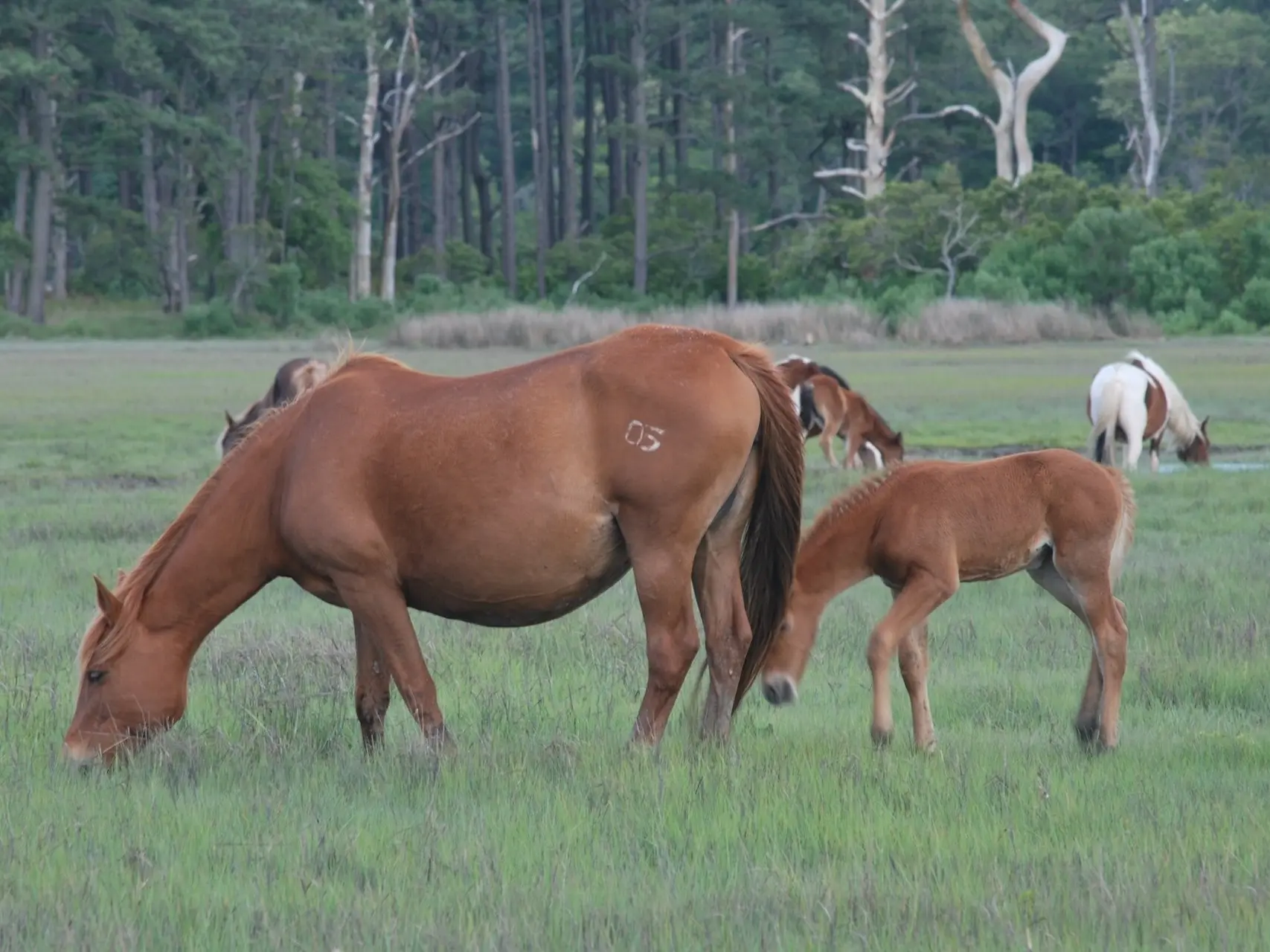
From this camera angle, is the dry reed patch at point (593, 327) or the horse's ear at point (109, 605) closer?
the horse's ear at point (109, 605)

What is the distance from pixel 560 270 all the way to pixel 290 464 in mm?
53956

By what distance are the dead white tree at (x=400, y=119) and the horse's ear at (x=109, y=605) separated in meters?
51.4

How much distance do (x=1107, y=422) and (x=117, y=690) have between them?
13601 mm

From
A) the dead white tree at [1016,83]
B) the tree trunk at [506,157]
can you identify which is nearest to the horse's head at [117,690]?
the dead white tree at [1016,83]

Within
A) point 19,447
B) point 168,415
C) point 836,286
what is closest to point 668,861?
point 19,447

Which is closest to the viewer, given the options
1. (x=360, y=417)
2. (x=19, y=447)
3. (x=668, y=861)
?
(x=668, y=861)

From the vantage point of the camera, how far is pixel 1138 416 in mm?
18953

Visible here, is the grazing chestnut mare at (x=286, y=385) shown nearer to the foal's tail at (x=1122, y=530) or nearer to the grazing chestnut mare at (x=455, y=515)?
the grazing chestnut mare at (x=455, y=515)

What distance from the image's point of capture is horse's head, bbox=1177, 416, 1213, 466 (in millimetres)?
19484

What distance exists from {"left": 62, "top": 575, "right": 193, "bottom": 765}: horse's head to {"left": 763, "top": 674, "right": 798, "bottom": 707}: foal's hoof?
2.14 meters

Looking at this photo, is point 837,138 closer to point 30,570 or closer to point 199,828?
point 30,570

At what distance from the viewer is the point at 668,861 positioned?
17.1ft

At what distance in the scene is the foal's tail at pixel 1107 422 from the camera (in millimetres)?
18562

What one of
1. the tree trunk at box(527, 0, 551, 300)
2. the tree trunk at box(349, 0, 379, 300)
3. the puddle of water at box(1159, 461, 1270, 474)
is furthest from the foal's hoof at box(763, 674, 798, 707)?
the tree trunk at box(527, 0, 551, 300)
